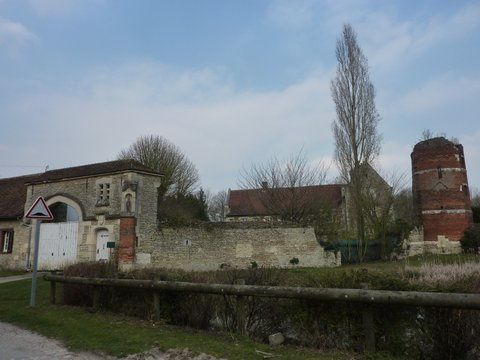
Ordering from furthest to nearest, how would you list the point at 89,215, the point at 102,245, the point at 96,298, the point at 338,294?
1. the point at 89,215
2. the point at 102,245
3. the point at 96,298
4. the point at 338,294

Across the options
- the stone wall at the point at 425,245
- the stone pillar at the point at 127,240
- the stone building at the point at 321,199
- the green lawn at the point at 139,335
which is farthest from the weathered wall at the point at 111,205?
the stone wall at the point at 425,245

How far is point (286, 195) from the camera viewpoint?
1314 inches

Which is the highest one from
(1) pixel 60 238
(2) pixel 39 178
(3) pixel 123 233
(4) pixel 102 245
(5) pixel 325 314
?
(2) pixel 39 178

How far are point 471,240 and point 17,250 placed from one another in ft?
105

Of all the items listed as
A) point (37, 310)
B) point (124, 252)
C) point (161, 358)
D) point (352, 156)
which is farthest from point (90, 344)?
point (352, 156)

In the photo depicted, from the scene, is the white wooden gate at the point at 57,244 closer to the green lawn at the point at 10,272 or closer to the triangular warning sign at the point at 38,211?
the green lawn at the point at 10,272

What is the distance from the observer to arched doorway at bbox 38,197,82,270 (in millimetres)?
23438

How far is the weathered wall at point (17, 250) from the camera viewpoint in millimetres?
25125

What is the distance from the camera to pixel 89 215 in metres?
23.1

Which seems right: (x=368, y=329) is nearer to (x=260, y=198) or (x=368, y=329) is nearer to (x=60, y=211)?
(x=60, y=211)

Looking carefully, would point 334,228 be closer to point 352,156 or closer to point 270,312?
point 352,156

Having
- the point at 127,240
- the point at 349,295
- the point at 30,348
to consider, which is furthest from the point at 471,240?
the point at 30,348

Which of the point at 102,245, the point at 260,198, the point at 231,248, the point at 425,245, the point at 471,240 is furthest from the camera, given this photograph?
the point at 260,198

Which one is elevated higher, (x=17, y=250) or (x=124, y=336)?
(x=17, y=250)
